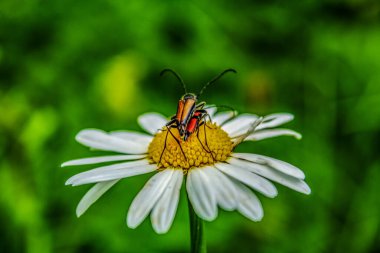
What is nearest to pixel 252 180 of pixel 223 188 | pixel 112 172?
pixel 223 188

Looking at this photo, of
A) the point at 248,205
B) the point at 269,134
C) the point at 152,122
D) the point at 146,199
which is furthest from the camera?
the point at 152,122

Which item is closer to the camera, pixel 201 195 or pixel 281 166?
pixel 201 195

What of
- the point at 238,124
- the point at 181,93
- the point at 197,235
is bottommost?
the point at 197,235

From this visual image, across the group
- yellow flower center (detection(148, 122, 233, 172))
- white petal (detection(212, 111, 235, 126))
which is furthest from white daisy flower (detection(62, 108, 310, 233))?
white petal (detection(212, 111, 235, 126))

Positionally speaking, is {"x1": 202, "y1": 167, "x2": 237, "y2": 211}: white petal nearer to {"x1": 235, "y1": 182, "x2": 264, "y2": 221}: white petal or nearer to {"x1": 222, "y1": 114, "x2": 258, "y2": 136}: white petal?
{"x1": 235, "y1": 182, "x2": 264, "y2": 221}: white petal

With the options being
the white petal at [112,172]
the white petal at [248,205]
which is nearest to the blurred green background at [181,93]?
the white petal at [112,172]

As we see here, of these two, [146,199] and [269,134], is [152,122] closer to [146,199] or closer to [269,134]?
[269,134]
